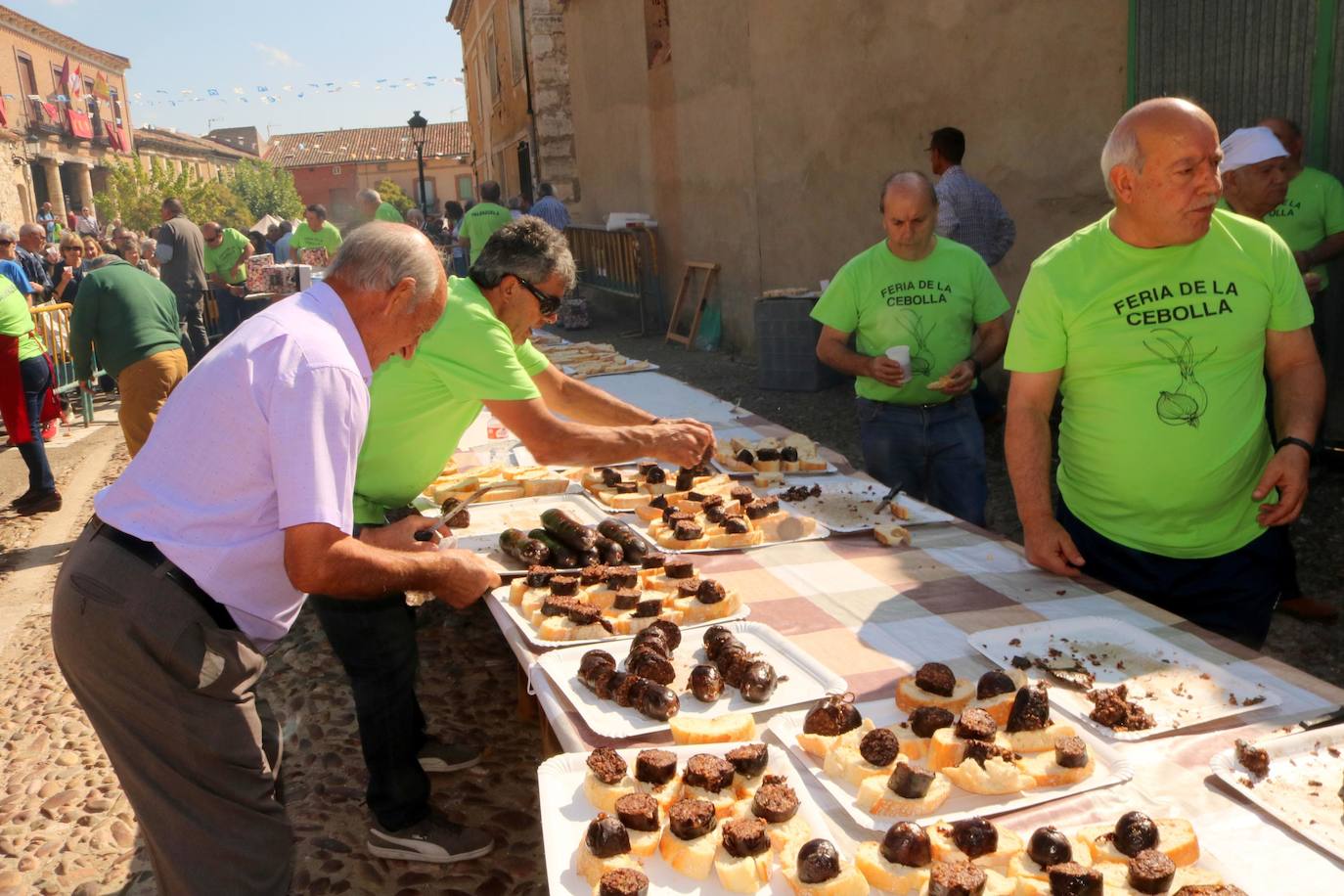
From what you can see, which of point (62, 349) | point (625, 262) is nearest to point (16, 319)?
point (62, 349)

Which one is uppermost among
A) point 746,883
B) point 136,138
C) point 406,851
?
point 136,138

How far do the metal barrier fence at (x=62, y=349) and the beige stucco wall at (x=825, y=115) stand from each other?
724cm

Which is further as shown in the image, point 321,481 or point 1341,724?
point 321,481

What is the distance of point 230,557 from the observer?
2.19 m

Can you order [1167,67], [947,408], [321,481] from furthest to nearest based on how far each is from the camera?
[1167,67], [947,408], [321,481]

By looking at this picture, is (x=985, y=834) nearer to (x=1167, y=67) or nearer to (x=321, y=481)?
(x=321, y=481)

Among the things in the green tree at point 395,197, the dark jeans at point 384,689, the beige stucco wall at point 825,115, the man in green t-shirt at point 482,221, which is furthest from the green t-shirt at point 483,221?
the green tree at point 395,197

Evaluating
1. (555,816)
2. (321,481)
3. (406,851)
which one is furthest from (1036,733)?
(406,851)

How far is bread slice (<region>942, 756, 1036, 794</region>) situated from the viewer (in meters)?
1.79

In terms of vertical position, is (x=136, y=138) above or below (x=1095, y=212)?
above

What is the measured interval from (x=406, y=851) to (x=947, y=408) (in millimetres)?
2684

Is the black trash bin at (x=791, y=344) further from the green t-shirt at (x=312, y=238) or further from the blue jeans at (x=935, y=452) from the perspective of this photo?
the green t-shirt at (x=312, y=238)

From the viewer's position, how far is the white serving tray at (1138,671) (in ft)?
6.64

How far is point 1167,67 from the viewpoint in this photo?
6.38 meters
